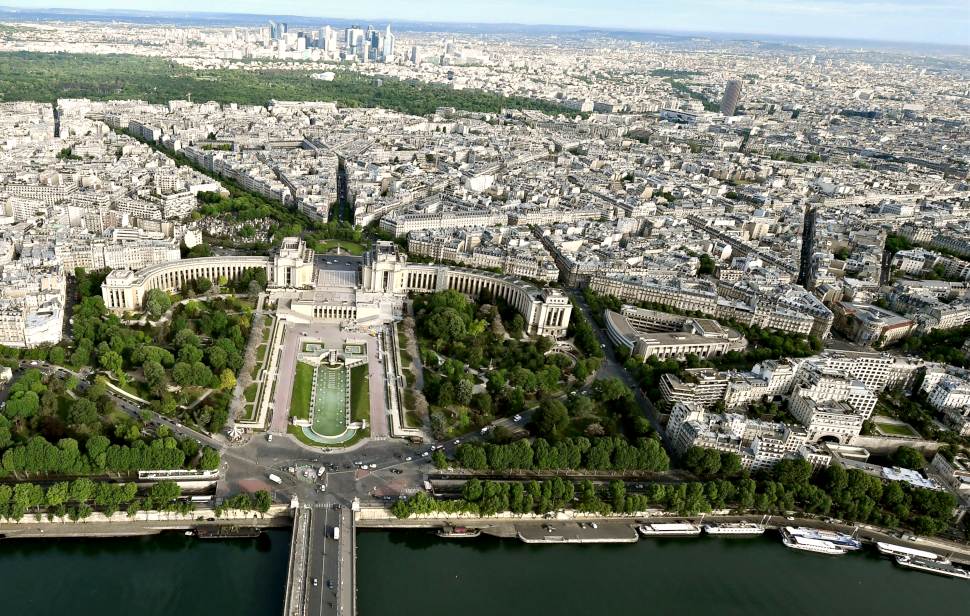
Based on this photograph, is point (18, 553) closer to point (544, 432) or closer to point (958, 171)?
point (544, 432)

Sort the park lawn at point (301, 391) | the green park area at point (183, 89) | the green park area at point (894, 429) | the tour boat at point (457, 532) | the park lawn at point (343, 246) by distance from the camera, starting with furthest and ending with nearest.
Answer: the green park area at point (183, 89) → the park lawn at point (343, 246) → the green park area at point (894, 429) → the park lawn at point (301, 391) → the tour boat at point (457, 532)

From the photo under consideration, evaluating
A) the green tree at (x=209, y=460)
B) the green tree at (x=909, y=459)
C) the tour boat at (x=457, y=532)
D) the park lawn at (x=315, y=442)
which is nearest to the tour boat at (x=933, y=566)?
the green tree at (x=909, y=459)

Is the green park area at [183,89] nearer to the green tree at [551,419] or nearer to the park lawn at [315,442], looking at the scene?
the park lawn at [315,442]

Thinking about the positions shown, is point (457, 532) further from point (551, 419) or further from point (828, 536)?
point (828, 536)

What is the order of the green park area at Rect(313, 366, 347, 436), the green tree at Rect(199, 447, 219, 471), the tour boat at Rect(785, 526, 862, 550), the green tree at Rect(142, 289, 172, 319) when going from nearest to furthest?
the green tree at Rect(199, 447, 219, 471), the tour boat at Rect(785, 526, 862, 550), the green park area at Rect(313, 366, 347, 436), the green tree at Rect(142, 289, 172, 319)

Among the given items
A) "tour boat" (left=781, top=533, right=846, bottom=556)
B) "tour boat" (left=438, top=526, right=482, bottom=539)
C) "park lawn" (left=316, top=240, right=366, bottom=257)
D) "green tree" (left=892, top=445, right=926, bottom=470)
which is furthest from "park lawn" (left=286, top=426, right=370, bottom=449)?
"green tree" (left=892, top=445, right=926, bottom=470)

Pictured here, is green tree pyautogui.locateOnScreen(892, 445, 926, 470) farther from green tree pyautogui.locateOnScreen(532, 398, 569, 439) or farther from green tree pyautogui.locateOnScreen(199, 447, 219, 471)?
green tree pyautogui.locateOnScreen(199, 447, 219, 471)
